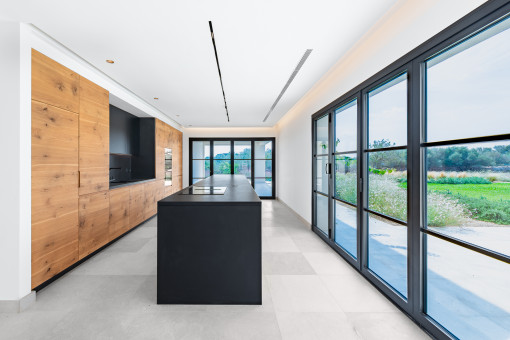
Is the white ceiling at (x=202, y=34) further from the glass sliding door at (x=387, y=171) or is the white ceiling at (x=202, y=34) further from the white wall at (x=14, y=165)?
the glass sliding door at (x=387, y=171)

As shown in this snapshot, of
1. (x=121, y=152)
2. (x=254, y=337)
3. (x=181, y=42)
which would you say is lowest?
(x=254, y=337)

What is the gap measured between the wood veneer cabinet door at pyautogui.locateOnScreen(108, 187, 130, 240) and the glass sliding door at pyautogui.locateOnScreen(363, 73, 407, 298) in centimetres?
381

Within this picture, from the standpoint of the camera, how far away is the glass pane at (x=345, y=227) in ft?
10.9

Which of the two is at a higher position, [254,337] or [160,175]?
[160,175]

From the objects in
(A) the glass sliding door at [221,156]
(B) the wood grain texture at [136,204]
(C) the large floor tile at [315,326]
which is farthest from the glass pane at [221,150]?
(C) the large floor tile at [315,326]

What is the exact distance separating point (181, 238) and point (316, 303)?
4.63ft

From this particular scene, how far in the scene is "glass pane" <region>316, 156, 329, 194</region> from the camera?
13.5ft

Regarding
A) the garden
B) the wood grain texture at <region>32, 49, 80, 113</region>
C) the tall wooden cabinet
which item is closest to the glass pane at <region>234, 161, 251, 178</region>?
the tall wooden cabinet

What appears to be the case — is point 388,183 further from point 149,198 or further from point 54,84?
point 149,198

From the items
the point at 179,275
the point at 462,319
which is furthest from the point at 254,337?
the point at 462,319

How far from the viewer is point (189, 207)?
2.09 meters

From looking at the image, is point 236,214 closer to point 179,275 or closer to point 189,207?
point 189,207

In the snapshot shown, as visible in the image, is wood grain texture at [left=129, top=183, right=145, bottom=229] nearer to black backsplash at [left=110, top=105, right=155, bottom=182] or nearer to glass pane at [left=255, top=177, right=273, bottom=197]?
black backsplash at [left=110, top=105, right=155, bottom=182]

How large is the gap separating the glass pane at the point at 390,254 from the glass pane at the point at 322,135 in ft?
5.66
